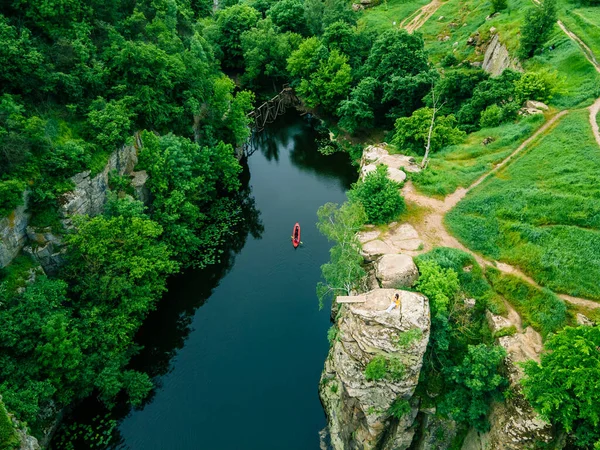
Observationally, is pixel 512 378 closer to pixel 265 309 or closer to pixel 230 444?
pixel 230 444

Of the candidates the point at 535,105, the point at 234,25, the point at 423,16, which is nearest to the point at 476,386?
the point at 535,105

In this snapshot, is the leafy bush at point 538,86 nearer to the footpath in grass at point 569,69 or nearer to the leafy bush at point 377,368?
the footpath in grass at point 569,69

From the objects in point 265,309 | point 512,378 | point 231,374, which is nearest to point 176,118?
point 265,309

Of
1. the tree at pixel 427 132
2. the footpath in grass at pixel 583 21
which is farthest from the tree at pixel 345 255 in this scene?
the footpath in grass at pixel 583 21

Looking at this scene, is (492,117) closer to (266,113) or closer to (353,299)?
(353,299)

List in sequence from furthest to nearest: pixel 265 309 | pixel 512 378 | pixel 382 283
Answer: pixel 265 309, pixel 382 283, pixel 512 378

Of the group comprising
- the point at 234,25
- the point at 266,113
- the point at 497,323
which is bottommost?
the point at 497,323
